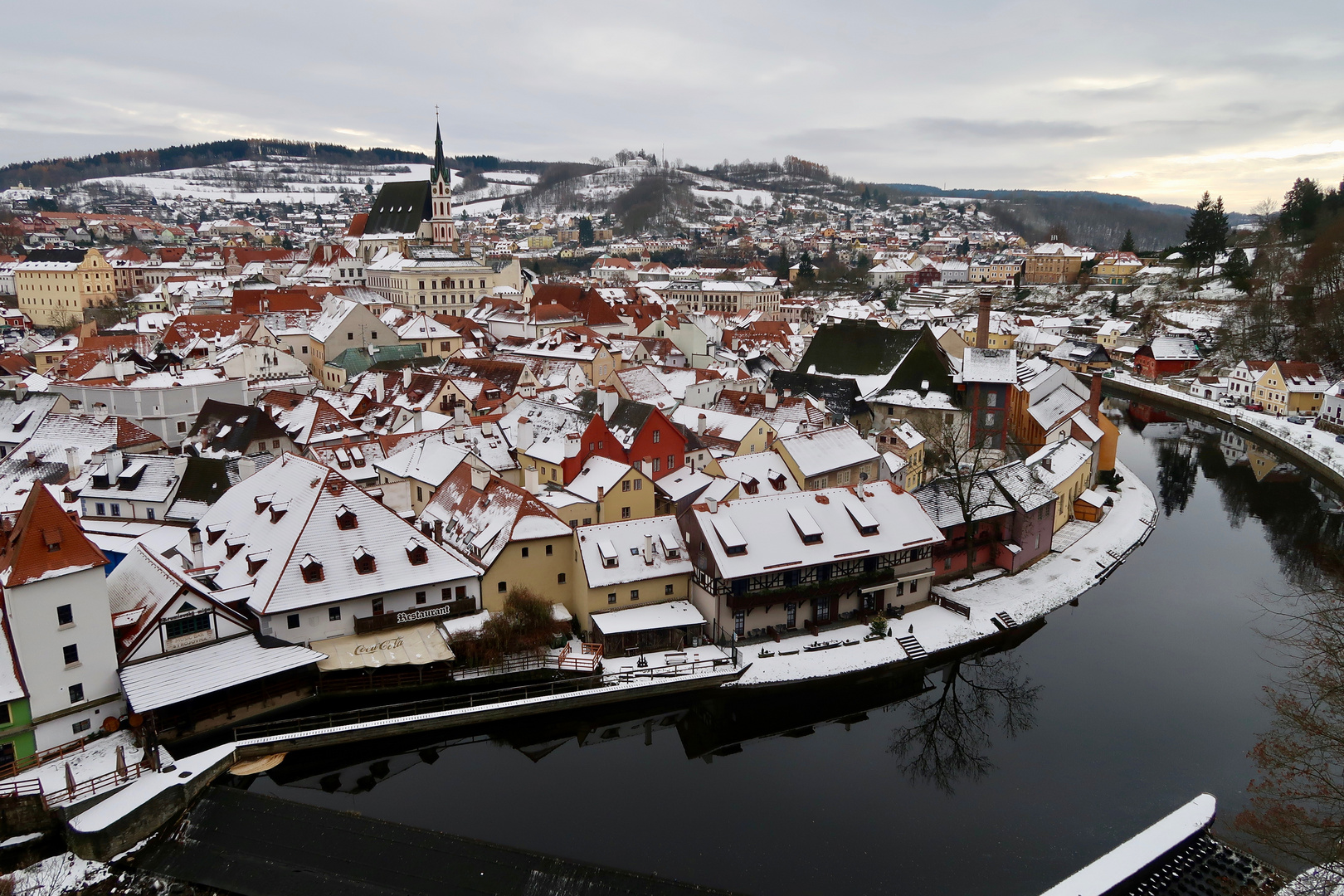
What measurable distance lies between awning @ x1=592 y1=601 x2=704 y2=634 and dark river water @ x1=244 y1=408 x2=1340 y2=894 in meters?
2.54

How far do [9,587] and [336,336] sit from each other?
46.8 meters

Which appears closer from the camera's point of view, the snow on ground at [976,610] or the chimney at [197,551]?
the snow on ground at [976,610]

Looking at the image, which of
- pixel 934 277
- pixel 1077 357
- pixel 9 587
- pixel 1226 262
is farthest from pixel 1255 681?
pixel 934 277

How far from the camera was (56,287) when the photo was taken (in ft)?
297

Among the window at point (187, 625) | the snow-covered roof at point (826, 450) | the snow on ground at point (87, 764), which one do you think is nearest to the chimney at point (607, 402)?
the snow-covered roof at point (826, 450)

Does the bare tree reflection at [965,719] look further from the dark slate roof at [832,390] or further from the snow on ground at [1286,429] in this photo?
the snow on ground at [1286,429]

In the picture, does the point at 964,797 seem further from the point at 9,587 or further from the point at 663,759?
the point at 9,587

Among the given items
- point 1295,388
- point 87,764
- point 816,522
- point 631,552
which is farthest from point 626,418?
point 1295,388

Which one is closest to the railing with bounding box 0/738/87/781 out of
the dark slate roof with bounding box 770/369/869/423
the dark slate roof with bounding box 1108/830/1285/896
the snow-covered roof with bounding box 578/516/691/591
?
the snow-covered roof with bounding box 578/516/691/591

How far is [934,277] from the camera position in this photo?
165m

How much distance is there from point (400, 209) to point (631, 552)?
293 ft

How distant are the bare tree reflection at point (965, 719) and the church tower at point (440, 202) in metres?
88.7

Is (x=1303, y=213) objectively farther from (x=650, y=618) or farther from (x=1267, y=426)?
(x=650, y=618)

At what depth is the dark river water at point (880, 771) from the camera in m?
20.0
